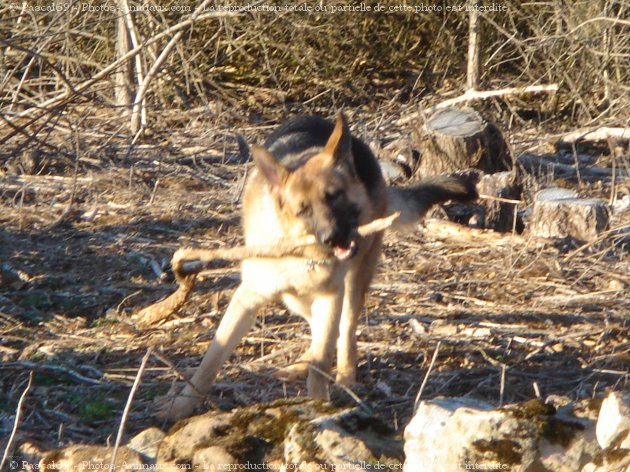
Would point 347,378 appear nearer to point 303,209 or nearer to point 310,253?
point 310,253

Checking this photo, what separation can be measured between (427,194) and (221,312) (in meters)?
1.48

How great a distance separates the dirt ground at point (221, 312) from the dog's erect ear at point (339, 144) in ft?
3.95

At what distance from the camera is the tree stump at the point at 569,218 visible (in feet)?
24.5

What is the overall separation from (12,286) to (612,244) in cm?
410

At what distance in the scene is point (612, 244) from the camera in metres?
7.11

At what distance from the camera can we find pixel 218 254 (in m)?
4.40

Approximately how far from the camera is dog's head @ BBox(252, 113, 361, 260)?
16.2ft

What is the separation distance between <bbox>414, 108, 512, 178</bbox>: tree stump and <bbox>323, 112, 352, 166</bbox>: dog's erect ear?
3.47 meters

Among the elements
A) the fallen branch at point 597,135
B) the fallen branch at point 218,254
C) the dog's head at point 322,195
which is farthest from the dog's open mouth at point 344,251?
the fallen branch at point 597,135

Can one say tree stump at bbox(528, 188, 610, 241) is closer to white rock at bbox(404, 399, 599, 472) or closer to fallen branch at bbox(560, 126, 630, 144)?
fallen branch at bbox(560, 126, 630, 144)

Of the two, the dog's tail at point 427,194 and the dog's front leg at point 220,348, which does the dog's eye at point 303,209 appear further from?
the dog's tail at point 427,194

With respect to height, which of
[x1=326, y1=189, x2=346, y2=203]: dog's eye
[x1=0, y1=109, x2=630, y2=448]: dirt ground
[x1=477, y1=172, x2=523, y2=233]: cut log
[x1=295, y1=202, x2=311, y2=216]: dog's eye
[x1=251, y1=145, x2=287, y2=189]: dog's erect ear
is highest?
[x1=251, y1=145, x2=287, y2=189]: dog's erect ear

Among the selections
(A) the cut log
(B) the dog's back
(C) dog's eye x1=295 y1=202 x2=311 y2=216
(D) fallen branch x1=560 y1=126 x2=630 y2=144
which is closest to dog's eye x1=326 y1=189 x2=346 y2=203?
(C) dog's eye x1=295 y1=202 x2=311 y2=216

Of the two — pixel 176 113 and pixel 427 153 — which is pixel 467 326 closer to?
pixel 427 153
